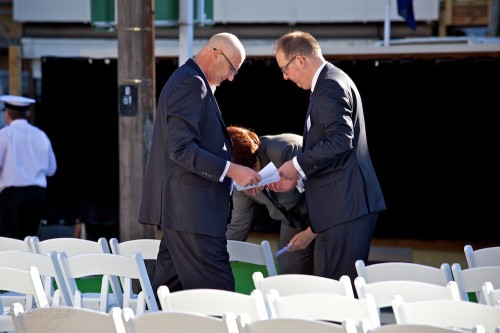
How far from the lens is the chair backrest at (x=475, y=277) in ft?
15.6

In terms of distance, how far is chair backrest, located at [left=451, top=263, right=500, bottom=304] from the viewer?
15.6ft

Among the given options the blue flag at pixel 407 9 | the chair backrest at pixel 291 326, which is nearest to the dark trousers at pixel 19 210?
the blue flag at pixel 407 9

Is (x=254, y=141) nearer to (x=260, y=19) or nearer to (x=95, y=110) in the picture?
(x=95, y=110)

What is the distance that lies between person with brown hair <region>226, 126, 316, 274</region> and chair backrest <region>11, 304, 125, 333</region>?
201cm

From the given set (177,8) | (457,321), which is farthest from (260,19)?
(457,321)

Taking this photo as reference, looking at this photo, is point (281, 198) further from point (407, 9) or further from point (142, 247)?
point (407, 9)

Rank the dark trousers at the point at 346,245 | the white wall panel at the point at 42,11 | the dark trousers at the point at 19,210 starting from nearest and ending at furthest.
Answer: the dark trousers at the point at 346,245, the dark trousers at the point at 19,210, the white wall panel at the point at 42,11

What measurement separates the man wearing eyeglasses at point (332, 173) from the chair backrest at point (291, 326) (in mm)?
1914

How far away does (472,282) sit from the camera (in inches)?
189

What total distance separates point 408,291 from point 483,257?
1.24 m

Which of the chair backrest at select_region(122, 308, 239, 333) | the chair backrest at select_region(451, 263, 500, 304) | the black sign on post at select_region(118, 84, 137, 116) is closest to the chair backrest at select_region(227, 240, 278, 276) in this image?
the chair backrest at select_region(451, 263, 500, 304)

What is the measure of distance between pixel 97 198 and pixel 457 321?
7.54 meters

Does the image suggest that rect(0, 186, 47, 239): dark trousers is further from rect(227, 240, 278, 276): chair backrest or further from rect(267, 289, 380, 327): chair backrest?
rect(267, 289, 380, 327): chair backrest

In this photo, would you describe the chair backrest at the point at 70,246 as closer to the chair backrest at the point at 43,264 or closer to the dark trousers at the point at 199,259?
the chair backrest at the point at 43,264
